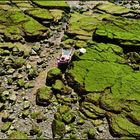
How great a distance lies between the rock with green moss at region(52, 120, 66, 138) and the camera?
1319 centimetres

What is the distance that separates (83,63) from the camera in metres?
16.9

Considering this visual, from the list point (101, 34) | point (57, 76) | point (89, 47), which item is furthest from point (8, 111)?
point (101, 34)

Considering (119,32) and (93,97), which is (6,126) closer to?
(93,97)

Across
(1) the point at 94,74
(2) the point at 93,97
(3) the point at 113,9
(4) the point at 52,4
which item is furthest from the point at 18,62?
(3) the point at 113,9

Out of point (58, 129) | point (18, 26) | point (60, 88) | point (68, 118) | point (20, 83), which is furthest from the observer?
point (18, 26)

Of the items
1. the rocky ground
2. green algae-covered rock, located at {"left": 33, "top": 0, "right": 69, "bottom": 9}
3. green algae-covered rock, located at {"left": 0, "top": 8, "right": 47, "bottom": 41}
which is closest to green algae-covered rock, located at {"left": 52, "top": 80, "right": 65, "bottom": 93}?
the rocky ground

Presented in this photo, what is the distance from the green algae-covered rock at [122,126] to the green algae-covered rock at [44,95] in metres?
3.06

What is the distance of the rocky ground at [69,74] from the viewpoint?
13.7 metres

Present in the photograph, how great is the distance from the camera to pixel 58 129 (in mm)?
13297

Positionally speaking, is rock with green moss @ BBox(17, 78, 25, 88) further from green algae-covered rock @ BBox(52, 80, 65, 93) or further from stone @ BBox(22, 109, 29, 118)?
stone @ BBox(22, 109, 29, 118)

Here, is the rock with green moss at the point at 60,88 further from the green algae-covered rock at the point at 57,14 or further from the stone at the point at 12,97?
the green algae-covered rock at the point at 57,14

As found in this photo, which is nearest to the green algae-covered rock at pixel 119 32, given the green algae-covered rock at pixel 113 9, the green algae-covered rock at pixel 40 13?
the green algae-covered rock at pixel 113 9

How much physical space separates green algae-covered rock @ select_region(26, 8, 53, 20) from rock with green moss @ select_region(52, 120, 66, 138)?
34.4ft

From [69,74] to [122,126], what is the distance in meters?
4.28
